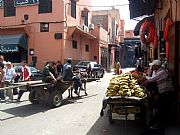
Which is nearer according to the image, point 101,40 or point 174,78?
point 174,78

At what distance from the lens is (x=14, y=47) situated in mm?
30141

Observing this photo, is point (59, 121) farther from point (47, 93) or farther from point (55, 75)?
point (55, 75)

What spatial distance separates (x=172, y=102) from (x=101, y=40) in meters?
35.2

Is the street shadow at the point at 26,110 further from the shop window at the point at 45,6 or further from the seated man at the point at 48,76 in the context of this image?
the shop window at the point at 45,6

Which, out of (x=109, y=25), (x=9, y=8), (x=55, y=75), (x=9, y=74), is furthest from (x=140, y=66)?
(x=109, y=25)

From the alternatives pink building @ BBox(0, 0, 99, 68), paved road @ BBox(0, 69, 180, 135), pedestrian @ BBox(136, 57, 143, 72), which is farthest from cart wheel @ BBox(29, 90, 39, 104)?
pink building @ BBox(0, 0, 99, 68)

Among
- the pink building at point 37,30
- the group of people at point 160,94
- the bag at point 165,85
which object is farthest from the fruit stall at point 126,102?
the pink building at point 37,30

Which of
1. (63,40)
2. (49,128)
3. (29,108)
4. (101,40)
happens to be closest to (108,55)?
(101,40)

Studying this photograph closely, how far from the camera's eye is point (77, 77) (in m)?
14.6

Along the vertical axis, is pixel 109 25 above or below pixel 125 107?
above

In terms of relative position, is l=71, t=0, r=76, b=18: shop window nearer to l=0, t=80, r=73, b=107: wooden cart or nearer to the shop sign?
the shop sign

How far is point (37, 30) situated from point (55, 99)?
19402 millimetres

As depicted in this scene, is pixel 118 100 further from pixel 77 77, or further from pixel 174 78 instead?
pixel 77 77

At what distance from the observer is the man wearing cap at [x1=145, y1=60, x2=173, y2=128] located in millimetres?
7945
